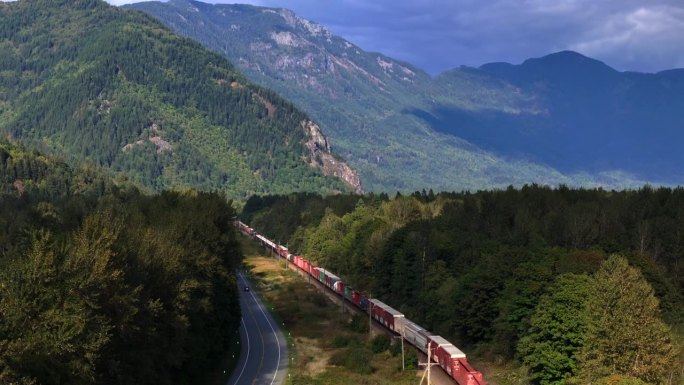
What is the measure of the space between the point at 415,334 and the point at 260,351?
1864 cm

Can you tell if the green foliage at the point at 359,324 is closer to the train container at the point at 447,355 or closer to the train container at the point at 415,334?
the train container at the point at 415,334

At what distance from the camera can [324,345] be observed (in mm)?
86812

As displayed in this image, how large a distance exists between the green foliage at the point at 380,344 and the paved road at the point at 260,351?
33.9 ft

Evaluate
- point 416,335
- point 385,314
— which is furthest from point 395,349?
point 385,314

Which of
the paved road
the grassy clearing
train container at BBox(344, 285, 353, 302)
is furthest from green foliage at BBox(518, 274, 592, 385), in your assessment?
train container at BBox(344, 285, 353, 302)

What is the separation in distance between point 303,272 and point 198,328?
93735 mm

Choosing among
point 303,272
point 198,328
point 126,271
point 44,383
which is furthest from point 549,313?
point 303,272

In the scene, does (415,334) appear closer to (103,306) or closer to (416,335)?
(416,335)

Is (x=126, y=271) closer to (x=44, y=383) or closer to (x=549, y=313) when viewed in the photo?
(x=44, y=383)

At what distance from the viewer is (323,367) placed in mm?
74750

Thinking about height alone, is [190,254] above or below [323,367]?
above

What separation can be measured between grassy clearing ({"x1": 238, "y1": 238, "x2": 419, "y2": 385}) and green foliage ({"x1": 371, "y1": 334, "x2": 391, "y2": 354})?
2.47ft

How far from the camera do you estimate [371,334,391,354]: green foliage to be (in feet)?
266

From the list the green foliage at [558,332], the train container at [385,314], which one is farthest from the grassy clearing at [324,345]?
the green foliage at [558,332]
